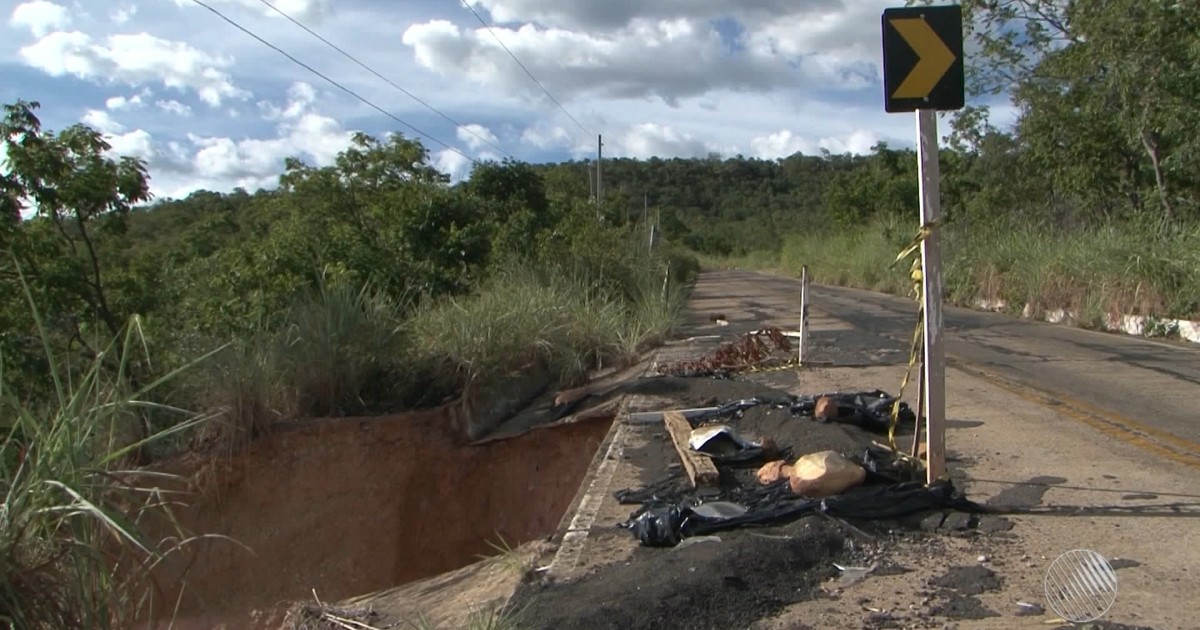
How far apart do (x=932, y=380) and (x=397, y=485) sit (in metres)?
7.06

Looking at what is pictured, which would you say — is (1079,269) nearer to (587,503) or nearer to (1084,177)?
(1084,177)

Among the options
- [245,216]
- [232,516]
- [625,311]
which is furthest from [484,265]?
[245,216]

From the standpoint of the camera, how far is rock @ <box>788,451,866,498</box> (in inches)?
235

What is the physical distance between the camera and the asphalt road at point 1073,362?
8.41m

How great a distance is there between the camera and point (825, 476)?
598 centimetres

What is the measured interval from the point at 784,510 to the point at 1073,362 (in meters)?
7.82

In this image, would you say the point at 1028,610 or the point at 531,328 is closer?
the point at 1028,610

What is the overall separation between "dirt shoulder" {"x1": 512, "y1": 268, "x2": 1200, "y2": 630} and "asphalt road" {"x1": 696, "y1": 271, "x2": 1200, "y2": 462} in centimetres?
104

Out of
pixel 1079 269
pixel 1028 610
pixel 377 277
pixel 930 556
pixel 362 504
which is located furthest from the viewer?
pixel 1079 269

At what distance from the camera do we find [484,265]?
56.4 feet

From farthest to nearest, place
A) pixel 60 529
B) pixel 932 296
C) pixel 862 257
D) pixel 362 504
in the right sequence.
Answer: pixel 862 257
pixel 362 504
pixel 932 296
pixel 60 529

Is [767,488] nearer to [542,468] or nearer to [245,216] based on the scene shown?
[542,468]

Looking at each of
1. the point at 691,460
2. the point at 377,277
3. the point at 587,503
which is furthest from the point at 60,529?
Answer: the point at 377,277

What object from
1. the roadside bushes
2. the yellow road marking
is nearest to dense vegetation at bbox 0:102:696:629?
the roadside bushes
